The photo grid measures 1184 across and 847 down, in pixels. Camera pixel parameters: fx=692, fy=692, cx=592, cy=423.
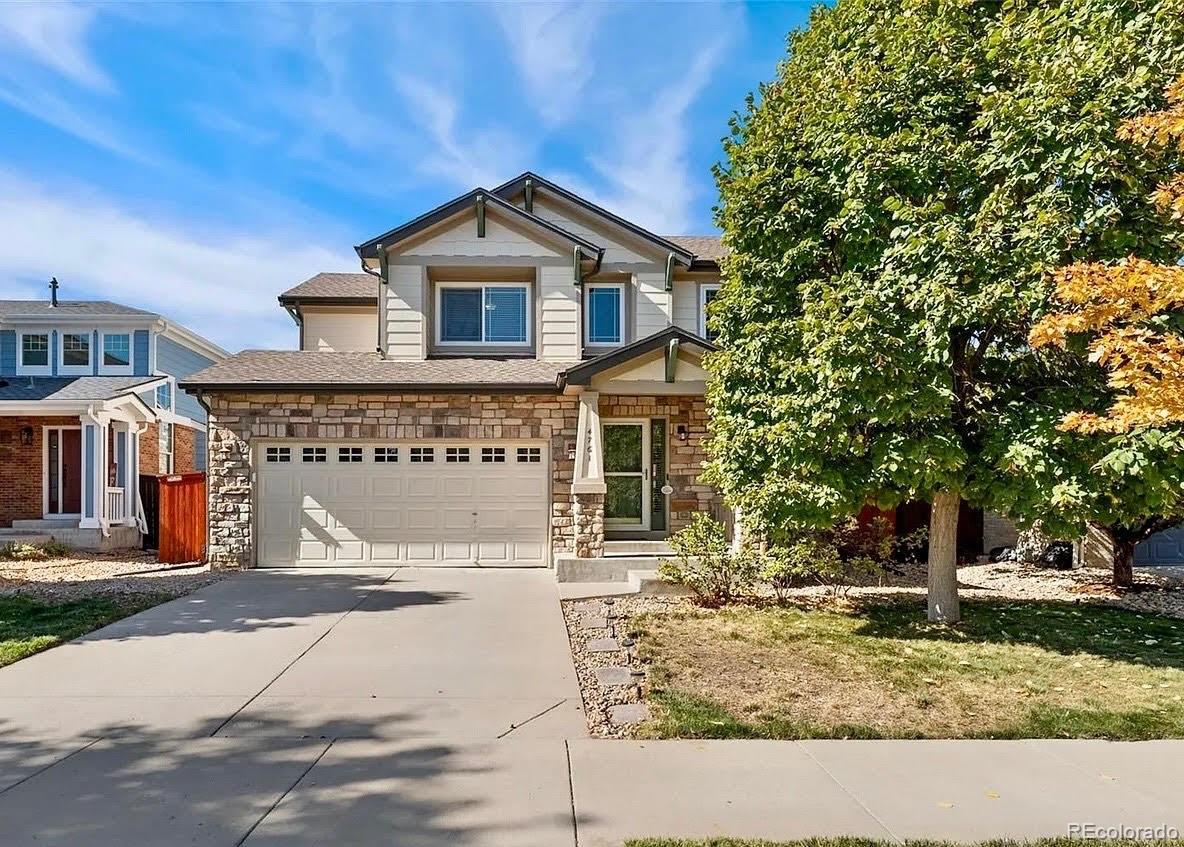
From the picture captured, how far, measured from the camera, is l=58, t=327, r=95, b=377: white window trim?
19.0 meters

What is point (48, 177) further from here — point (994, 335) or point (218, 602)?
point (994, 335)

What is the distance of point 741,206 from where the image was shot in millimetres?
7980

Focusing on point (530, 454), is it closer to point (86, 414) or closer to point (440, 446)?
point (440, 446)

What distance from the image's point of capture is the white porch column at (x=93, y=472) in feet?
48.3

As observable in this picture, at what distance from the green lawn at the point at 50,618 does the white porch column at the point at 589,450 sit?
242 inches

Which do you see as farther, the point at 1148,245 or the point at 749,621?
the point at 749,621

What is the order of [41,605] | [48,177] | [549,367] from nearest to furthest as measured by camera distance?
1. [41,605]
2. [48,177]
3. [549,367]

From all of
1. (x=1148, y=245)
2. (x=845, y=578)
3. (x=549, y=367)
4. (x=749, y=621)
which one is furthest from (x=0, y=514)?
(x=1148, y=245)

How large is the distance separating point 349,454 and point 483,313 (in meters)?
3.80

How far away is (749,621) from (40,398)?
16.0 m

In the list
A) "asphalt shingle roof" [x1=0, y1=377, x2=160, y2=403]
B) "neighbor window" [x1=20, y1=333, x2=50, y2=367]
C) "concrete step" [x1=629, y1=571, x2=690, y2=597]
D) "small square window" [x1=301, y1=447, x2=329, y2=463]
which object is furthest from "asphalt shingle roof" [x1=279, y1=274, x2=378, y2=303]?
"neighbor window" [x1=20, y1=333, x2=50, y2=367]

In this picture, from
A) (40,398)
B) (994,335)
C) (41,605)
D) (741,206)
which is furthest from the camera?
(40,398)

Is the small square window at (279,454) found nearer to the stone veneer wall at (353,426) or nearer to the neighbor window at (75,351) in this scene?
the stone veneer wall at (353,426)

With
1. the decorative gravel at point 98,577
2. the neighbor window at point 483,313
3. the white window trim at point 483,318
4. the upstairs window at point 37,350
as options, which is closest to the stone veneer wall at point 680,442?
the white window trim at point 483,318
